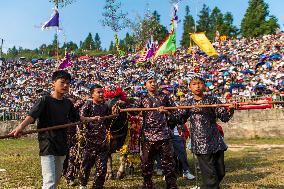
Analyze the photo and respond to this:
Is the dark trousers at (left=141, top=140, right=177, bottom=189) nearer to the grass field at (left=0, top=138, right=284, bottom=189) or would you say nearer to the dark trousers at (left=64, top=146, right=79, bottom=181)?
the grass field at (left=0, top=138, right=284, bottom=189)

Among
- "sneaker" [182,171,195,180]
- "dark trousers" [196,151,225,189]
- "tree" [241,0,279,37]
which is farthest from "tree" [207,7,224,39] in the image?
"dark trousers" [196,151,225,189]

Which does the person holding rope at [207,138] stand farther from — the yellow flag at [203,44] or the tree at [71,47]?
the tree at [71,47]

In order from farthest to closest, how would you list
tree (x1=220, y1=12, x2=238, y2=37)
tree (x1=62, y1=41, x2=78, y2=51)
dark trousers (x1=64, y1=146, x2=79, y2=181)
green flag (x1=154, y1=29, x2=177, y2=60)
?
tree (x1=62, y1=41, x2=78, y2=51), tree (x1=220, y1=12, x2=238, y2=37), green flag (x1=154, y1=29, x2=177, y2=60), dark trousers (x1=64, y1=146, x2=79, y2=181)

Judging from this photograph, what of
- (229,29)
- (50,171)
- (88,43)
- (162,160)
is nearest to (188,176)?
(162,160)

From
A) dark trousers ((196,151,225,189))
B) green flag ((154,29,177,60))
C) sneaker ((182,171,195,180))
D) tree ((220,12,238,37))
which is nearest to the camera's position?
dark trousers ((196,151,225,189))

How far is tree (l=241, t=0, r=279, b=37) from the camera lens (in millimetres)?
54781

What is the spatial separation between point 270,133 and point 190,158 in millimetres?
8192

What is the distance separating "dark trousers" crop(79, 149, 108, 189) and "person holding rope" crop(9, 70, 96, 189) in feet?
5.51

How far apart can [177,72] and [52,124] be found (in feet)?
91.5

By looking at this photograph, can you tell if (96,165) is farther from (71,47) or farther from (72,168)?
(71,47)

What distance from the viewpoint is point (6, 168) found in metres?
10.8

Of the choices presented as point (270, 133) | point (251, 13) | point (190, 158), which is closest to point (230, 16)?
point (251, 13)

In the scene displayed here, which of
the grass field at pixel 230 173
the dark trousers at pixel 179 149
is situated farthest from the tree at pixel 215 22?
the dark trousers at pixel 179 149

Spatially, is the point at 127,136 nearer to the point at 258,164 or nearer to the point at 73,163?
the point at 73,163
